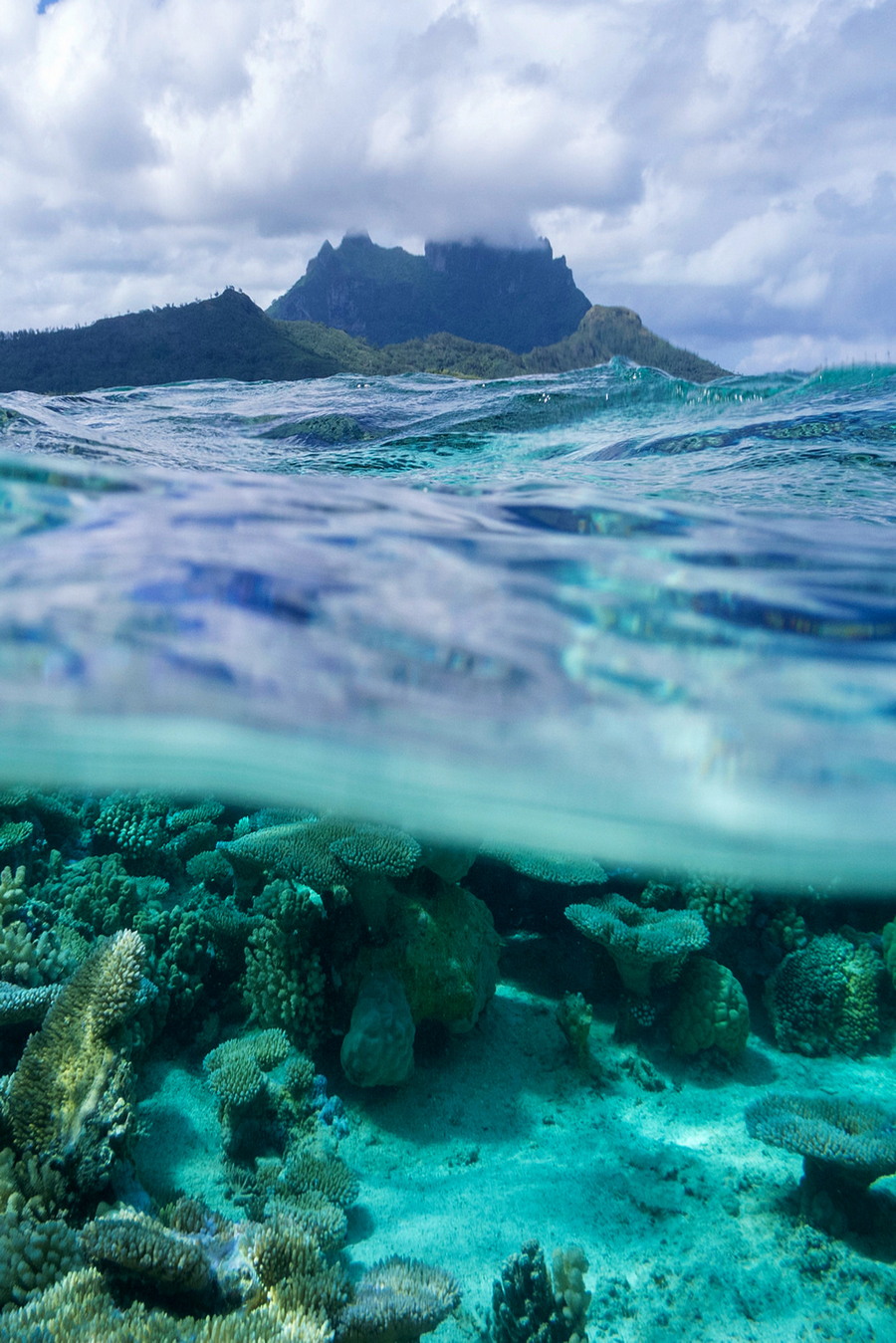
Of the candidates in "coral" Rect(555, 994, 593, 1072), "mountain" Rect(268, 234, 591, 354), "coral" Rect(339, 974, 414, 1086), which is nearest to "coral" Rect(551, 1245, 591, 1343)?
"coral" Rect(339, 974, 414, 1086)

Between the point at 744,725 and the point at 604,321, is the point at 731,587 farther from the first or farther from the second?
the point at 604,321

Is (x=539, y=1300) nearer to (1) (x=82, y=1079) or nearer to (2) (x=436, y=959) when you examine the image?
(2) (x=436, y=959)

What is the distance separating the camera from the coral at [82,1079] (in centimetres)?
582

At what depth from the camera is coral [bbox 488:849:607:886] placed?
8.83 meters

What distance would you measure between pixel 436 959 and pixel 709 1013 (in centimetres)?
345

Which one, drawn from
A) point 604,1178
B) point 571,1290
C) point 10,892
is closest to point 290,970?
point 10,892

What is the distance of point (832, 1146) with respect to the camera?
21.1 feet

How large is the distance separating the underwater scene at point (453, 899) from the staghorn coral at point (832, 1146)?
0.04m

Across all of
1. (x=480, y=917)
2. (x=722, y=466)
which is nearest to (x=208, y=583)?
(x=480, y=917)

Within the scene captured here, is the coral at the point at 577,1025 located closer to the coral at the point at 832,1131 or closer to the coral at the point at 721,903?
the coral at the point at 832,1131

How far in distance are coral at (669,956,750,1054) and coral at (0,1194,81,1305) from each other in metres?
6.61

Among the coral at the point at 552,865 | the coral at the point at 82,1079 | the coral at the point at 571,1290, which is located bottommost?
the coral at the point at 571,1290

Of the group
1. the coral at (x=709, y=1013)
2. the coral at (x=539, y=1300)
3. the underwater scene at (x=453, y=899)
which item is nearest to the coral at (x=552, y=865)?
the underwater scene at (x=453, y=899)

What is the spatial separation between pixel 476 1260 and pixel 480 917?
3400 mm
